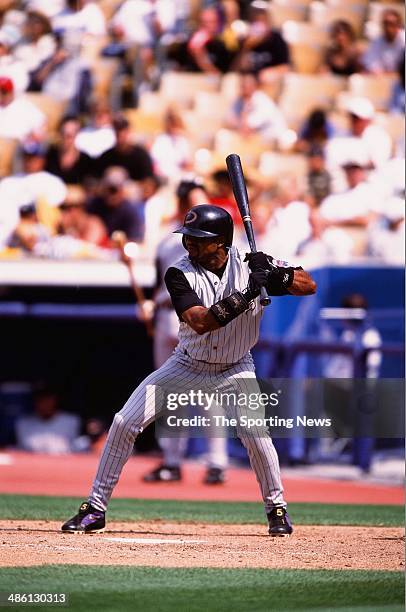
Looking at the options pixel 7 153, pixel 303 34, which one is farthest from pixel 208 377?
pixel 303 34

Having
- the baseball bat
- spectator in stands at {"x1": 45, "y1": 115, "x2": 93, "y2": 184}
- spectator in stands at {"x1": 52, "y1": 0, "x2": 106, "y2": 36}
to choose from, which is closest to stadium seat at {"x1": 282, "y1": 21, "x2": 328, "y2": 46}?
spectator in stands at {"x1": 52, "y1": 0, "x2": 106, "y2": 36}

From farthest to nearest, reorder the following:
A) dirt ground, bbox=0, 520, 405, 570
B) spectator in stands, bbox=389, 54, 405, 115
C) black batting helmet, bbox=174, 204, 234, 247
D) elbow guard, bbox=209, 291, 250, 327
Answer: spectator in stands, bbox=389, 54, 405, 115
black batting helmet, bbox=174, 204, 234, 247
elbow guard, bbox=209, 291, 250, 327
dirt ground, bbox=0, 520, 405, 570

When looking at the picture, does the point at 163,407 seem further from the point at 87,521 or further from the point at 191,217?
the point at 191,217

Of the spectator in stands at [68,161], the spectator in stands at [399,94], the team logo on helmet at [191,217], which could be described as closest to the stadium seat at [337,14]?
the spectator in stands at [399,94]

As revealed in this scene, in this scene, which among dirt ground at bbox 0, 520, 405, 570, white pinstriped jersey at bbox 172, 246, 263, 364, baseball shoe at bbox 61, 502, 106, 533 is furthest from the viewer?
baseball shoe at bbox 61, 502, 106, 533

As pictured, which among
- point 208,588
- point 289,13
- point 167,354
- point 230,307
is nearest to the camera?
point 208,588

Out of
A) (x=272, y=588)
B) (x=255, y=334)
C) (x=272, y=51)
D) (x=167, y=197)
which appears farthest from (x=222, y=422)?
(x=272, y=51)

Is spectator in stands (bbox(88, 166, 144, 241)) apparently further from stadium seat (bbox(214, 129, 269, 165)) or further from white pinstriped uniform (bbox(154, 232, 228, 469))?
white pinstriped uniform (bbox(154, 232, 228, 469))
